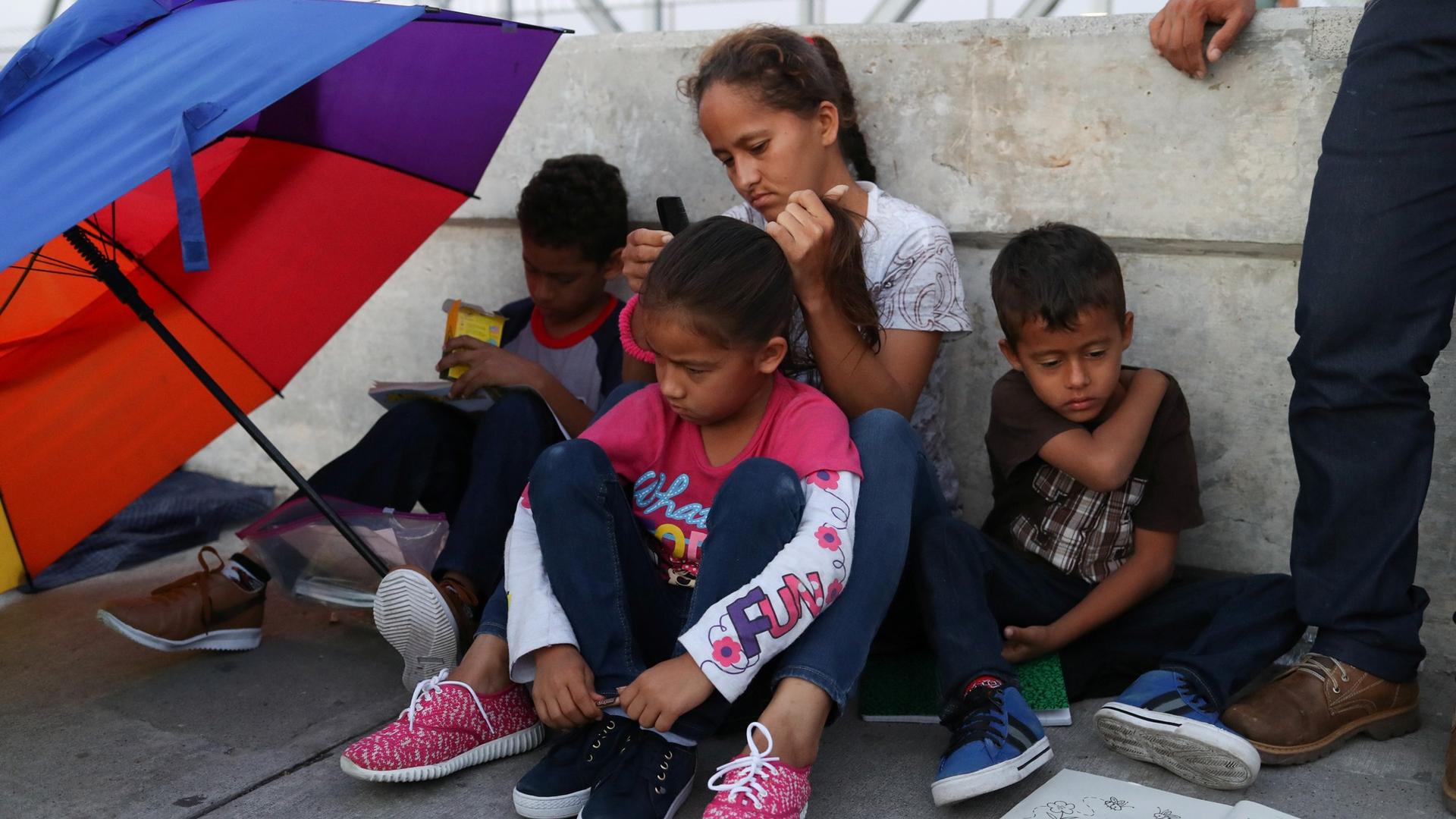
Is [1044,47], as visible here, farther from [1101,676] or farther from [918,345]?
[1101,676]

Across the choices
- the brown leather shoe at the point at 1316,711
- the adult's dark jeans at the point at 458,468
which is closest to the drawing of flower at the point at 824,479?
the adult's dark jeans at the point at 458,468

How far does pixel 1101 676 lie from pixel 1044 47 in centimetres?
125

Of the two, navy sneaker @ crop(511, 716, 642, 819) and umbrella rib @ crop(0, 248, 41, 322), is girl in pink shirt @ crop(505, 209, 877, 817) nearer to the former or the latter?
navy sneaker @ crop(511, 716, 642, 819)

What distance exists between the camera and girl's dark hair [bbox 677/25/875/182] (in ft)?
7.79

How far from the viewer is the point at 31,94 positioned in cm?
182

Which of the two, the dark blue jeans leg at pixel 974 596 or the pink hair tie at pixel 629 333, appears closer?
the dark blue jeans leg at pixel 974 596

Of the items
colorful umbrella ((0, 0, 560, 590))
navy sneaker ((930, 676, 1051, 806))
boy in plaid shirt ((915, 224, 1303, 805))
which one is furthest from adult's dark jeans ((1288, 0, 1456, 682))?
colorful umbrella ((0, 0, 560, 590))

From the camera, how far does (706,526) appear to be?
1.91 m

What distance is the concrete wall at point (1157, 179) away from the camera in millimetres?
2311

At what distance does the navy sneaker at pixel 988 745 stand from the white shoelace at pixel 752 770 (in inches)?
10.6

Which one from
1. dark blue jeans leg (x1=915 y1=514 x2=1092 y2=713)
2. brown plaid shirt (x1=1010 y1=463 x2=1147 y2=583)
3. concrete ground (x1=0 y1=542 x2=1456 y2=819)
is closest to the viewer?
concrete ground (x1=0 y1=542 x2=1456 y2=819)

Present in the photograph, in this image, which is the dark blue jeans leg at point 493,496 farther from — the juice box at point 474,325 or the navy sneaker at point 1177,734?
the navy sneaker at point 1177,734

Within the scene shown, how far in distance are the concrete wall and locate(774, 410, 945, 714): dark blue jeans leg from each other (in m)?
0.77

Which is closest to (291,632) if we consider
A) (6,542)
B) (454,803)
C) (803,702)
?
(6,542)
